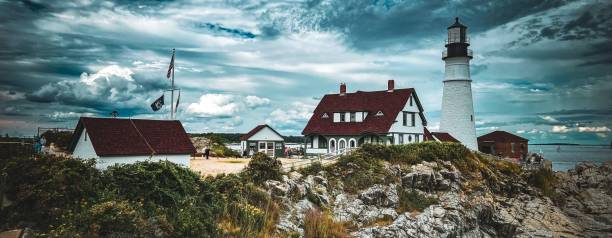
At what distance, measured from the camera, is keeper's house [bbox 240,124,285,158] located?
3381 cm

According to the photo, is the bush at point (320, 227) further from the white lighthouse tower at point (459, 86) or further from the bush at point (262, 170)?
the white lighthouse tower at point (459, 86)

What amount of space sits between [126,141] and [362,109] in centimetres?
2219

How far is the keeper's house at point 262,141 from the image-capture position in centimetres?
3381

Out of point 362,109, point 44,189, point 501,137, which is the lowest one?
point 44,189

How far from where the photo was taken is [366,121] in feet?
115

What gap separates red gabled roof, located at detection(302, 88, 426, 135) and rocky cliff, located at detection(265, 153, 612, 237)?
8.40m

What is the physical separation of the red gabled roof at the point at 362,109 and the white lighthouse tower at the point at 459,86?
481 cm

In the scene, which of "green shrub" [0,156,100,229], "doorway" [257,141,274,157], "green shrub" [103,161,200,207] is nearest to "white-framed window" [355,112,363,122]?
"doorway" [257,141,274,157]

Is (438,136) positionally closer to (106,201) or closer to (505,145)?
(505,145)

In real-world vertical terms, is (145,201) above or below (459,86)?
below

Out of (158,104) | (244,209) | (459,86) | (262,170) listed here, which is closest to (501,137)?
(459,86)

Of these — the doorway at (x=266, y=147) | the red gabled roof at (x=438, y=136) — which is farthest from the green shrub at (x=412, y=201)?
the red gabled roof at (x=438, y=136)

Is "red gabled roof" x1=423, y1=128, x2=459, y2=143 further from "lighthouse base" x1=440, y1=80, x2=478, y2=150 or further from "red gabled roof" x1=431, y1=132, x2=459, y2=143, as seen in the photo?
"lighthouse base" x1=440, y1=80, x2=478, y2=150

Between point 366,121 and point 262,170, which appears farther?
point 366,121
